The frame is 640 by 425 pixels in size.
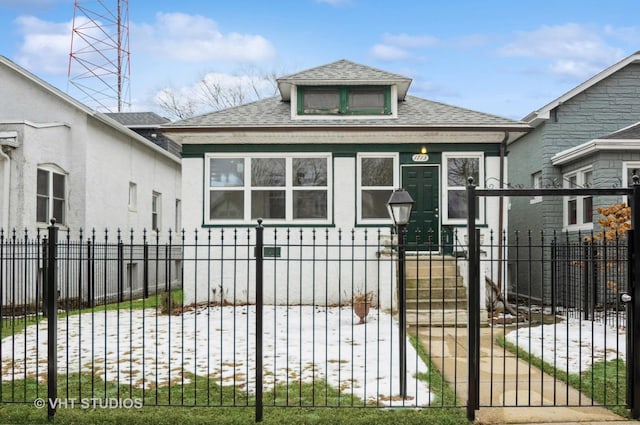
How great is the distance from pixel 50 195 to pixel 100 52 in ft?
42.6

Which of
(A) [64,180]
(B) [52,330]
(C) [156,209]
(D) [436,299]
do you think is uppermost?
(A) [64,180]

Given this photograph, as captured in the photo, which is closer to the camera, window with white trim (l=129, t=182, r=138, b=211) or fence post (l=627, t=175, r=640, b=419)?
fence post (l=627, t=175, r=640, b=419)

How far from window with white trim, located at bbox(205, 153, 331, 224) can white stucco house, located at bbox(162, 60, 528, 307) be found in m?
0.02

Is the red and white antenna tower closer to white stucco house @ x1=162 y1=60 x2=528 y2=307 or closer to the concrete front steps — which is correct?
white stucco house @ x1=162 y1=60 x2=528 y2=307

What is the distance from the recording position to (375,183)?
13938mm

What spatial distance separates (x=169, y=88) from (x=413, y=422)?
1360 inches

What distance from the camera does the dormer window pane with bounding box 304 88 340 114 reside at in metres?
14.2

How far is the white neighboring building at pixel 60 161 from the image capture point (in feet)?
43.3

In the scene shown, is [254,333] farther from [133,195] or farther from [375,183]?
[133,195]

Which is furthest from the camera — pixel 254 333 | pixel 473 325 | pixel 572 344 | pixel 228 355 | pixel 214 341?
pixel 254 333

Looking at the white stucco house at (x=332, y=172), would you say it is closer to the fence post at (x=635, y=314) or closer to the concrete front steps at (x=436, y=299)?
the concrete front steps at (x=436, y=299)

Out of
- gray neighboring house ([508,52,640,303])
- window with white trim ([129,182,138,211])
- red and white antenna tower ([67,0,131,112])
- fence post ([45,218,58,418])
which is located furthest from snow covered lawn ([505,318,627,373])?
red and white antenna tower ([67,0,131,112])

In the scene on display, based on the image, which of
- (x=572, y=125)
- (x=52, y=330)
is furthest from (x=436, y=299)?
(x=52, y=330)

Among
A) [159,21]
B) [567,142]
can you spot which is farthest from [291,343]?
[159,21]
